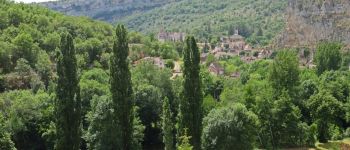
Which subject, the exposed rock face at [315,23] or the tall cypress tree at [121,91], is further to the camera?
the exposed rock face at [315,23]

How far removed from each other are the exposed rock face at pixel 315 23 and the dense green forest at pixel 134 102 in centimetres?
3666

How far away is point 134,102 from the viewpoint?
130 feet

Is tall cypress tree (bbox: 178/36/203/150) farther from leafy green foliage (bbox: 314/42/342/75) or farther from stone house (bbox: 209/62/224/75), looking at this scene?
stone house (bbox: 209/62/224/75)

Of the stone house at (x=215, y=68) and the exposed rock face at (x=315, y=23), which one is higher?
the exposed rock face at (x=315, y=23)

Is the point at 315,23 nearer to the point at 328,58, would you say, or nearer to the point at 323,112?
the point at 328,58

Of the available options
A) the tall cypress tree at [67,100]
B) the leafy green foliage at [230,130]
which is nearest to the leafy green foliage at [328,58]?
the leafy green foliage at [230,130]

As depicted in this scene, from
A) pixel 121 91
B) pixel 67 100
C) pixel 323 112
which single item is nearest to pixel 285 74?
pixel 323 112

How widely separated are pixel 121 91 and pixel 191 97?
5.67 m

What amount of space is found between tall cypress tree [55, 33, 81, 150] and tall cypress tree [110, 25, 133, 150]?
9.68 ft

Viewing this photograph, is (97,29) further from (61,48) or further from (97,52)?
(61,48)

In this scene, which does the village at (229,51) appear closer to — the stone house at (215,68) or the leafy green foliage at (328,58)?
the stone house at (215,68)

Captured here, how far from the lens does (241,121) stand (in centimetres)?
3888

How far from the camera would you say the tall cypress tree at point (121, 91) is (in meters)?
38.4

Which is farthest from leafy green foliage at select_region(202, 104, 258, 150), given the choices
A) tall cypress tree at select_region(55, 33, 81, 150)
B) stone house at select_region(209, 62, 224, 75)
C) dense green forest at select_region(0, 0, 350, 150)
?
stone house at select_region(209, 62, 224, 75)
